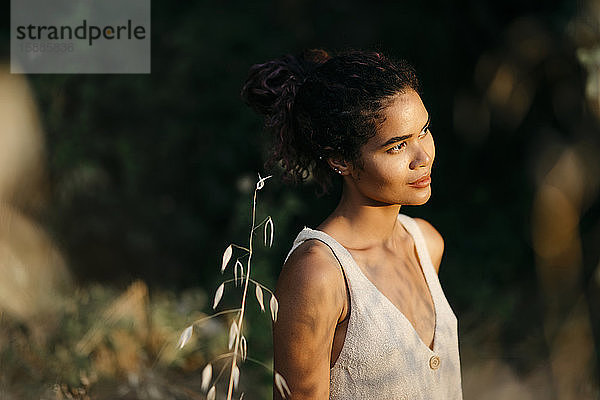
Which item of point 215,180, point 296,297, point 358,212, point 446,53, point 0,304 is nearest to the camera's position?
point 296,297

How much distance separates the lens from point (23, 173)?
3.57 m

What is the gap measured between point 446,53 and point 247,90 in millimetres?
2130

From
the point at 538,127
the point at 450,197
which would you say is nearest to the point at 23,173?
the point at 450,197

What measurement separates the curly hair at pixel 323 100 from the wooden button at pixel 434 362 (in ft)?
1.26

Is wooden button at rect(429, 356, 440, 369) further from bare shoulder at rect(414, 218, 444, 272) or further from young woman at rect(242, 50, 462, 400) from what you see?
bare shoulder at rect(414, 218, 444, 272)

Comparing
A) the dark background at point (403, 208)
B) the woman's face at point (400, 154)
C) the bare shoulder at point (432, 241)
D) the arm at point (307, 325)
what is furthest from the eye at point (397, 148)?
the dark background at point (403, 208)

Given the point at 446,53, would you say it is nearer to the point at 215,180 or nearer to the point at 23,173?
the point at 215,180

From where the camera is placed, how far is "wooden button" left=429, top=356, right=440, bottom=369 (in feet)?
4.59

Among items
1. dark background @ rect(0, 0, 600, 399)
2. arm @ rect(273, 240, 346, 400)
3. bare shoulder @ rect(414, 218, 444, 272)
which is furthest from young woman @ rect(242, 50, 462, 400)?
dark background @ rect(0, 0, 600, 399)

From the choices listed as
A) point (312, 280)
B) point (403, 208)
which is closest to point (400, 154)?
point (312, 280)

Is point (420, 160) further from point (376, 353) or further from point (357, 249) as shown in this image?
point (376, 353)

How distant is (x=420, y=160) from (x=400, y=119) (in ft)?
0.26

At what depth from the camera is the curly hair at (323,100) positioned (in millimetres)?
1342

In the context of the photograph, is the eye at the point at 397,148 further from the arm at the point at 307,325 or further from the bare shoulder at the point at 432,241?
the bare shoulder at the point at 432,241
